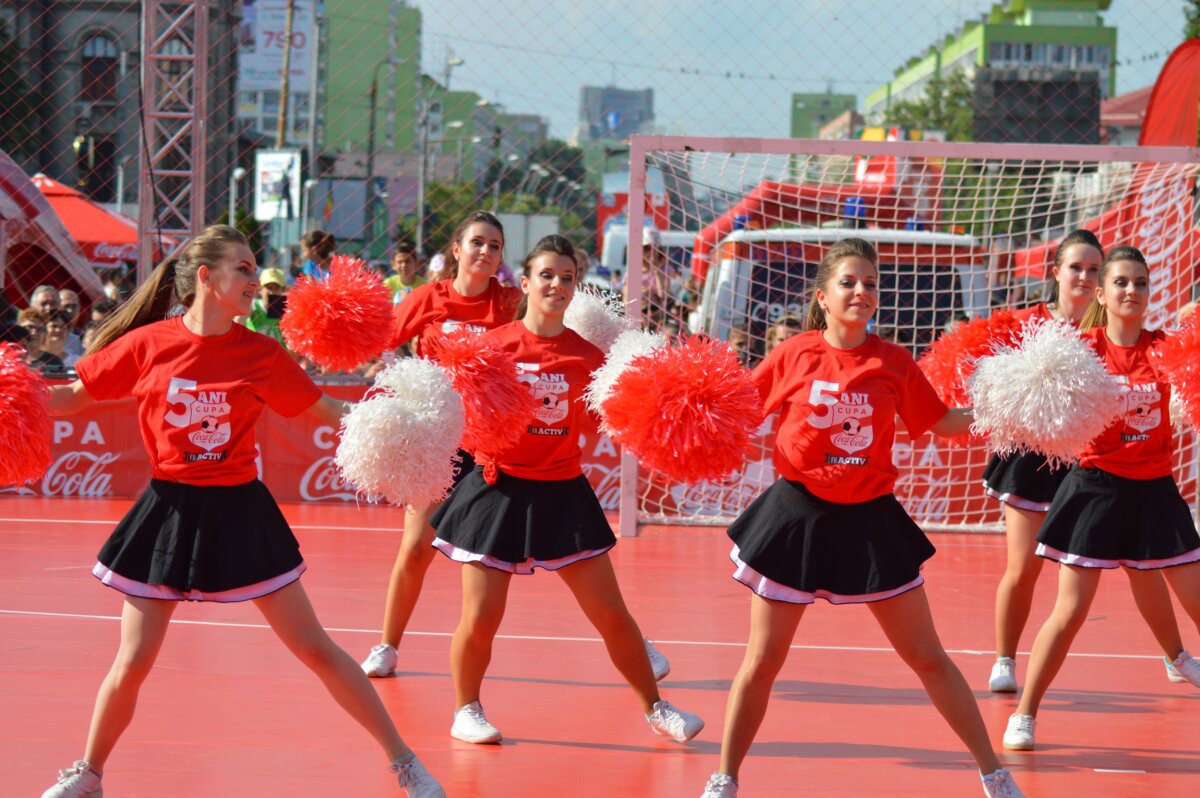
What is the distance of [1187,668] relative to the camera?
17.1 feet

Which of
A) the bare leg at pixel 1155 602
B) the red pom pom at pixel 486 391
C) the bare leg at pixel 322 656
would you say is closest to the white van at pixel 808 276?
the bare leg at pixel 1155 602

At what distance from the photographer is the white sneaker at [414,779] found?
3617 mm

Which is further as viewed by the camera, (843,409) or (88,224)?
(88,224)

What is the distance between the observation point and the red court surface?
4117 millimetres

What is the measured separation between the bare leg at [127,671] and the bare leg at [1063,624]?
101 inches

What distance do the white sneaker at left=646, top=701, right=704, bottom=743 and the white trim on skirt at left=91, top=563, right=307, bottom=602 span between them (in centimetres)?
141

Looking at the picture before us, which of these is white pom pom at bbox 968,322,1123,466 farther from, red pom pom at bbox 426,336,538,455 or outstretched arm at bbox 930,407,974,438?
red pom pom at bbox 426,336,538,455

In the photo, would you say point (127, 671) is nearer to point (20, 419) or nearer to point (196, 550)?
point (196, 550)

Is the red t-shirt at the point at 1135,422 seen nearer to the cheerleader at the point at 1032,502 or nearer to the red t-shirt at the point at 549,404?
the cheerleader at the point at 1032,502

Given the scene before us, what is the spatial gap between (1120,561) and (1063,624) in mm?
297

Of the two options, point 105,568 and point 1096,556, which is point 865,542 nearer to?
point 1096,556

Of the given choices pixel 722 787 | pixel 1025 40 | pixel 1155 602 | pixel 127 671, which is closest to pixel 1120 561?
pixel 1155 602

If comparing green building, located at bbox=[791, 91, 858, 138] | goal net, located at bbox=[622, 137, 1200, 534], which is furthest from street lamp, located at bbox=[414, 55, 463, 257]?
green building, located at bbox=[791, 91, 858, 138]

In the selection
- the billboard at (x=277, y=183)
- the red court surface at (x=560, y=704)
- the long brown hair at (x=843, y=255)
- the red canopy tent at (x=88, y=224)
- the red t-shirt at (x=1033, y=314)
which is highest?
the billboard at (x=277, y=183)
